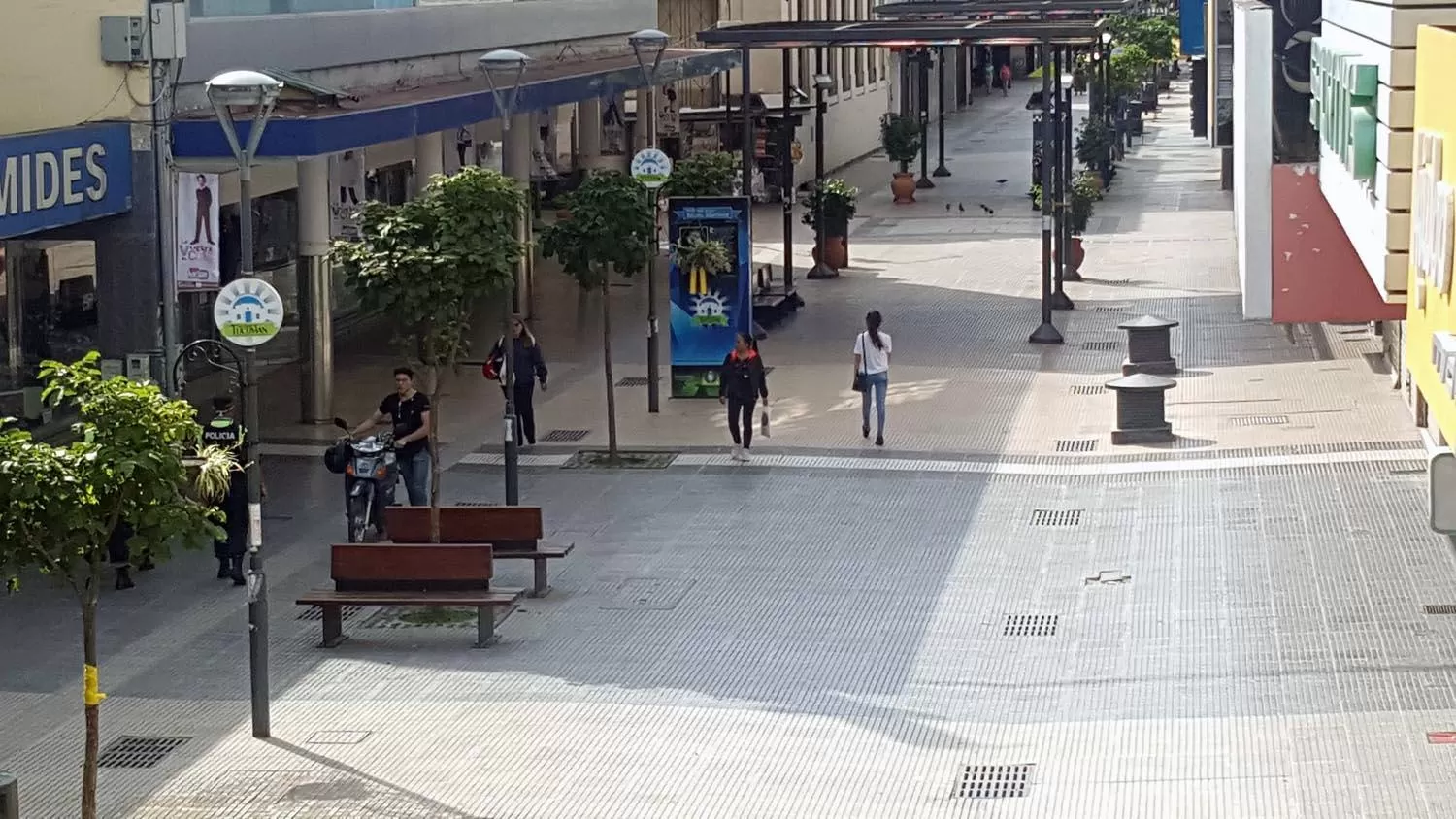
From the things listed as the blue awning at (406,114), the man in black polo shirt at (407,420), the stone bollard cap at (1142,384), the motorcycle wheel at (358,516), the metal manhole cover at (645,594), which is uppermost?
the blue awning at (406,114)

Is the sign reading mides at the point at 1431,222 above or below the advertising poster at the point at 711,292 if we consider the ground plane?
above

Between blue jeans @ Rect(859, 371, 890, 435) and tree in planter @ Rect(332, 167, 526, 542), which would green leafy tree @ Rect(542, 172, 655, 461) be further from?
tree in planter @ Rect(332, 167, 526, 542)

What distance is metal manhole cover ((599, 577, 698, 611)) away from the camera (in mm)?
17391

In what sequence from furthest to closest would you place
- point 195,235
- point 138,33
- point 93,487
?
point 195,235, point 138,33, point 93,487

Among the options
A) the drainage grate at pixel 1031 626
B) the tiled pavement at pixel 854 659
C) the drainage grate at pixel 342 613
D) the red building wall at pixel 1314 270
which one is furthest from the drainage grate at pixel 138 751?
the red building wall at pixel 1314 270

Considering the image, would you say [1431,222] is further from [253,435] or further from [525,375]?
[525,375]

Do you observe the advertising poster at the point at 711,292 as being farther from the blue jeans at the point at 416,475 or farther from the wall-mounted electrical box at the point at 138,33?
the wall-mounted electrical box at the point at 138,33

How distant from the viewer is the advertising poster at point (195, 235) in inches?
843

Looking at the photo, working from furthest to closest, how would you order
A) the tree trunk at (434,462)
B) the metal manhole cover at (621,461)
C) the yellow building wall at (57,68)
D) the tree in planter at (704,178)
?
the tree in planter at (704,178) → the metal manhole cover at (621,461) → the yellow building wall at (57,68) → the tree trunk at (434,462)

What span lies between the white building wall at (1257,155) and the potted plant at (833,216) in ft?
56.4

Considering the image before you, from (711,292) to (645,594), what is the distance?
9434mm

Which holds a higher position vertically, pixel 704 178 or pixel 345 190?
pixel 704 178

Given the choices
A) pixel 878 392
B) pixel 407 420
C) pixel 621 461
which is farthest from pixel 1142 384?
pixel 407 420

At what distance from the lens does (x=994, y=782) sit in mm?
13117
